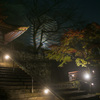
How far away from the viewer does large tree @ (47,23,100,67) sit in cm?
1211

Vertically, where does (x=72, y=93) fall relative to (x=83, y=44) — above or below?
below

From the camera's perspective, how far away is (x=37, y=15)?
20422mm

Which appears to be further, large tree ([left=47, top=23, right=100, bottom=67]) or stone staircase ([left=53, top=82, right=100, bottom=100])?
large tree ([left=47, top=23, right=100, bottom=67])

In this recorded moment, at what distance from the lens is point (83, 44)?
12578 mm

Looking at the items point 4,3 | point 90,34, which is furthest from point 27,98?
point 4,3

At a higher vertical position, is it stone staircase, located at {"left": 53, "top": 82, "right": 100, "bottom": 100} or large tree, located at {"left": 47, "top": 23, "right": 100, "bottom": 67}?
large tree, located at {"left": 47, "top": 23, "right": 100, "bottom": 67}

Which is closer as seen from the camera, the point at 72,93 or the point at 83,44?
the point at 72,93

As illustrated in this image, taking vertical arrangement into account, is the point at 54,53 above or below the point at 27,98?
above

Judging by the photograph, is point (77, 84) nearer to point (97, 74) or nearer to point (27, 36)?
point (97, 74)

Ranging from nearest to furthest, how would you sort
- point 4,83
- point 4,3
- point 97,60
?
point 4,83, point 97,60, point 4,3

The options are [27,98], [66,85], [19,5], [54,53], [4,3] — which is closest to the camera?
[27,98]

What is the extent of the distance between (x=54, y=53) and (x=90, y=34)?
466 cm

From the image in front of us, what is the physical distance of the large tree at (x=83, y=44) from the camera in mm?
12109

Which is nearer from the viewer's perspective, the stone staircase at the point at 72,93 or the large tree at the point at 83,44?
the stone staircase at the point at 72,93
